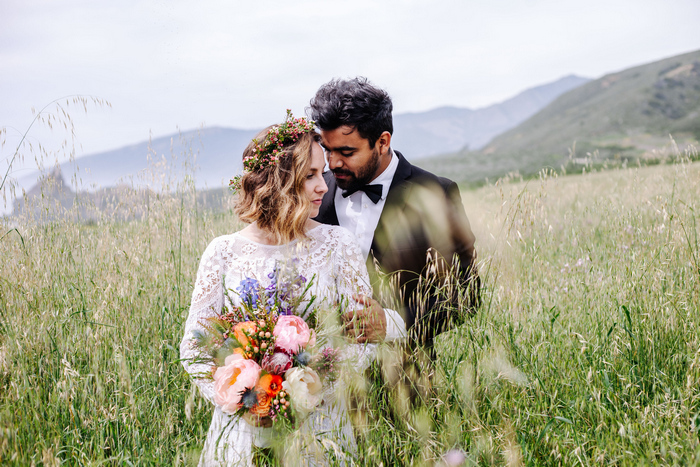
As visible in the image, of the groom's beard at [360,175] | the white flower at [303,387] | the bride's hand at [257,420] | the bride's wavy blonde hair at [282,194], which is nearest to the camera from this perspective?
the white flower at [303,387]

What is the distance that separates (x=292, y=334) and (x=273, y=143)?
1.08 metres

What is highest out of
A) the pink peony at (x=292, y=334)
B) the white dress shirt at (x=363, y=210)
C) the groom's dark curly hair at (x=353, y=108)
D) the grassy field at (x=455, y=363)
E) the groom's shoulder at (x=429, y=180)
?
the groom's dark curly hair at (x=353, y=108)

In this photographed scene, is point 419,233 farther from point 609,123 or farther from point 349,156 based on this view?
point 609,123

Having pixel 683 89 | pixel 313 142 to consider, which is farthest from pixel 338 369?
pixel 683 89

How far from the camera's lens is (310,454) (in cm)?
181

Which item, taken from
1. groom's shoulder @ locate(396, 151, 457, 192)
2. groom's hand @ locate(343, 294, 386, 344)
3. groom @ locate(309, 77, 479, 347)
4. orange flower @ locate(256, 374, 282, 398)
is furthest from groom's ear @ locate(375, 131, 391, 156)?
→ orange flower @ locate(256, 374, 282, 398)

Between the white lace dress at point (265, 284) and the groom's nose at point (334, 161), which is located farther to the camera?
the groom's nose at point (334, 161)

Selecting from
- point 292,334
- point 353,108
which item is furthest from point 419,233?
point 292,334

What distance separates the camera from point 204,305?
218 cm

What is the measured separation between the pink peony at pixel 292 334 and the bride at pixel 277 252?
0.21m

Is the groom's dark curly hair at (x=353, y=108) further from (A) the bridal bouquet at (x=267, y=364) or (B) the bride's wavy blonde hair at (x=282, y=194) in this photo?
(A) the bridal bouquet at (x=267, y=364)

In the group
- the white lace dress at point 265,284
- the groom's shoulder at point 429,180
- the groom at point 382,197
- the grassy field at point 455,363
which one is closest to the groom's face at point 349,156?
the groom at point 382,197

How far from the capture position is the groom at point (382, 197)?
275cm

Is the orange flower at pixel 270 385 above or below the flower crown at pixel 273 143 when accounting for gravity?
below
